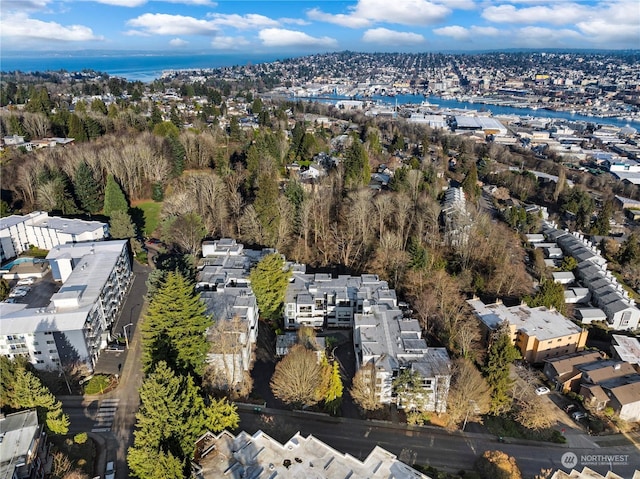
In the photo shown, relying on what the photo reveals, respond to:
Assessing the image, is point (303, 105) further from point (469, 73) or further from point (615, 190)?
point (469, 73)

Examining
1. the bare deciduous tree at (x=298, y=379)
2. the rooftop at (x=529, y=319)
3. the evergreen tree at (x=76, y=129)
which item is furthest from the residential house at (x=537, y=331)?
the evergreen tree at (x=76, y=129)

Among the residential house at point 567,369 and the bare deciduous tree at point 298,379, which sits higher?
the bare deciduous tree at point 298,379

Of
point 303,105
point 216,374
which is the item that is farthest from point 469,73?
point 216,374

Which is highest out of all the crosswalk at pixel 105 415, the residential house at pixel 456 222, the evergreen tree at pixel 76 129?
the evergreen tree at pixel 76 129

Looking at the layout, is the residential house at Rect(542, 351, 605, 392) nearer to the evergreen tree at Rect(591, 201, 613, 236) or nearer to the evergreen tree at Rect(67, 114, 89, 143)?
the evergreen tree at Rect(591, 201, 613, 236)

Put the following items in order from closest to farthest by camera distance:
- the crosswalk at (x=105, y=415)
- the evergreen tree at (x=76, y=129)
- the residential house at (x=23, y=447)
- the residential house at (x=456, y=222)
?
1. the residential house at (x=23, y=447)
2. the crosswalk at (x=105, y=415)
3. the residential house at (x=456, y=222)
4. the evergreen tree at (x=76, y=129)

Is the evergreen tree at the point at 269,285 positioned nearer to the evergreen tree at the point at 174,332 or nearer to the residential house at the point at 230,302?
the residential house at the point at 230,302
